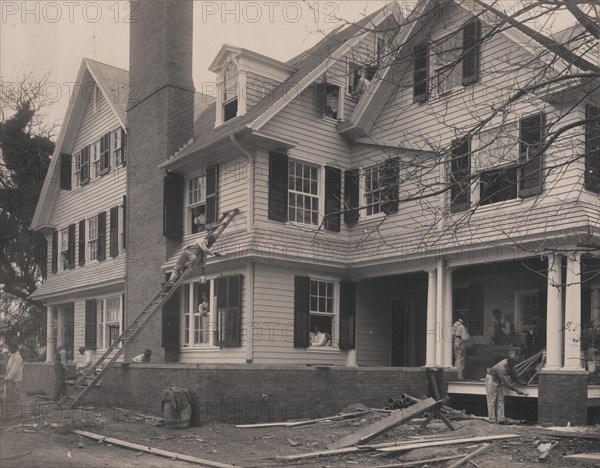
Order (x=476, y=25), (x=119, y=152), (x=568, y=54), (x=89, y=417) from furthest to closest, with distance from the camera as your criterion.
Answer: (x=119, y=152) < (x=476, y=25) < (x=89, y=417) < (x=568, y=54)

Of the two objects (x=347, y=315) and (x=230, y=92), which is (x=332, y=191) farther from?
(x=230, y=92)

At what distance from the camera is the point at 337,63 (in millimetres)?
19547

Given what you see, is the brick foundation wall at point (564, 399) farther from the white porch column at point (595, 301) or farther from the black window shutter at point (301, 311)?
the black window shutter at point (301, 311)

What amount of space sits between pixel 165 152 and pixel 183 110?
4.73 feet

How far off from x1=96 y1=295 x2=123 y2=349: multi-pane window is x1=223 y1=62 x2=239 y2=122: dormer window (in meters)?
7.68

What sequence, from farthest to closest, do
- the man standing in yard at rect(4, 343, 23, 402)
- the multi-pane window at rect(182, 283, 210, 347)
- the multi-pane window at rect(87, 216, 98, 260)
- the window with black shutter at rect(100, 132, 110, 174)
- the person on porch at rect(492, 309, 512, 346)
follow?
the multi-pane window at rect(87, 216, 98, 260)
the window with black shutter at rect(100, 132, 110, 174)
the multi-pane window at rect(182, 283, 210, 347)
the person on porch at rect(492, 309, 512, 346)
the man standing in yard at rect(4, 343, 23, 402)

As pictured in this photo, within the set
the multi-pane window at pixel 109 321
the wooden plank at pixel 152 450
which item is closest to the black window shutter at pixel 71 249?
the multi-pane window at pixel 109 321

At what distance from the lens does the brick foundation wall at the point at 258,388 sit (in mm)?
13812

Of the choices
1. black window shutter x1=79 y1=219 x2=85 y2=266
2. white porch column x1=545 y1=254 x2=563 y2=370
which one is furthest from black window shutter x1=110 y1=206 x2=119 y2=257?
white porch column x1=545 y1=254 x2=563 y2=370

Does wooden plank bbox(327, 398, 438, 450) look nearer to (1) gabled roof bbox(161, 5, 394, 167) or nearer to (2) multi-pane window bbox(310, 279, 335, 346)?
(2) multi-pane window bbox(310, 279, 335, 346)

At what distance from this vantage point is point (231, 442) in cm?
1221

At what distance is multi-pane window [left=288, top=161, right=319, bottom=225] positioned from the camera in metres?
18.7

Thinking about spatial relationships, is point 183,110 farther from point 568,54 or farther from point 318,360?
point 568,54

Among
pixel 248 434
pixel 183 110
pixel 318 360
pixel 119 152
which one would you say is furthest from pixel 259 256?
pixel 119 152
